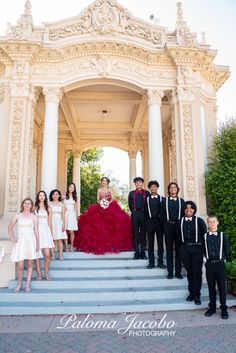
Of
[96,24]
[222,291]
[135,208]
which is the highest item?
[96,24]

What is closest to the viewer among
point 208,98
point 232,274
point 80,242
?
point 232,274

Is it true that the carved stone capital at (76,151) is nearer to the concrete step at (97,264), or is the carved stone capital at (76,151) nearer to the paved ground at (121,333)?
the concrete step at (97,264)

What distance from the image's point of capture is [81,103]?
1101cm

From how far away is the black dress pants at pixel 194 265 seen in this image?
16.5ft

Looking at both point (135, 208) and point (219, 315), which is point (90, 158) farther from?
point (219, 315)

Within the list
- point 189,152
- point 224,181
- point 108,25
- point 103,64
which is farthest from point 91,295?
point 108,25

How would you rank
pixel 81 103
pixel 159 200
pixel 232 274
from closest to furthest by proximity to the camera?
pixel 232 274 → pixel 159 200 → pixel 81 103

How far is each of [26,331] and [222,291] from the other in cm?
293

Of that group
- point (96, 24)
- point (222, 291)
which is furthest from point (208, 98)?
point (222, 291)

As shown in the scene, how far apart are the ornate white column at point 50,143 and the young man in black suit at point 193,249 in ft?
13.6

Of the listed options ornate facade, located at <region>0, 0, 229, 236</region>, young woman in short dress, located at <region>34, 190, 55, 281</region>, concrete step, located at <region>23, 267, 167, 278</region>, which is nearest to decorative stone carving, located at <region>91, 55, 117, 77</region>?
ornate facade, located at <region>0, 0, 229, 236</region>

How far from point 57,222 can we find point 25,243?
3.89 ft

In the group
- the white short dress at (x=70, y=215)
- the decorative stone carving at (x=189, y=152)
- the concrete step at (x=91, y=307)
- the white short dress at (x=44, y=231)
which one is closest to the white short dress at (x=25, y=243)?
the white short dress at (x=44, y=231)

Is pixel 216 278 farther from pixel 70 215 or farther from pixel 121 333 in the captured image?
pixel 70 215
